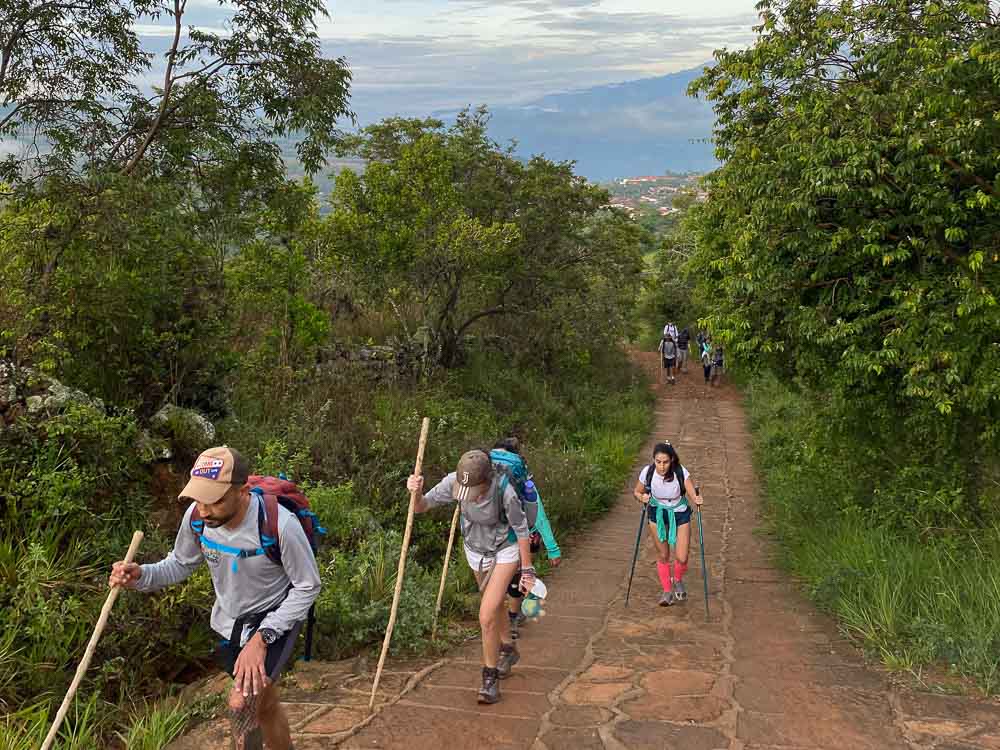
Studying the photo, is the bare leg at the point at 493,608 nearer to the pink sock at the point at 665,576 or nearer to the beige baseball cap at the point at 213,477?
the beige baseball cap at the point at 213,477

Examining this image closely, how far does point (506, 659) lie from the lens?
20.4 feet

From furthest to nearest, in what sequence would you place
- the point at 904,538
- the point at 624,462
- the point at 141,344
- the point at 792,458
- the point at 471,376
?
the point at 471,376
the point at 624,462
the point at 792,458
the point at 141,344
the point at 904,538

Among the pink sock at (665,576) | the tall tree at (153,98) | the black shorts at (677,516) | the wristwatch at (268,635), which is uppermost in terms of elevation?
the tall tree at (153,98)

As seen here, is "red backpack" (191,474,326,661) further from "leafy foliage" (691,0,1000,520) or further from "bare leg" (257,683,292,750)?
"leafy foliage" (691,0,1000,520)

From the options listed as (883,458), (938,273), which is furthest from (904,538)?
(938,273)

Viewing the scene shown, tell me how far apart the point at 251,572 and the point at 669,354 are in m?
24.2

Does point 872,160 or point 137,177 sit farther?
point 137,177

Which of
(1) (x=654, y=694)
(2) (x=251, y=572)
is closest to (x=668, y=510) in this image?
(1) (x=654, y=694)

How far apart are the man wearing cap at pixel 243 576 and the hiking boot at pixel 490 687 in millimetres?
1754

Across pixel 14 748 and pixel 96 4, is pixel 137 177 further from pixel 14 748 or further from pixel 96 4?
pixel 14 748

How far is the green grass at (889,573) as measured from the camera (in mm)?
6191

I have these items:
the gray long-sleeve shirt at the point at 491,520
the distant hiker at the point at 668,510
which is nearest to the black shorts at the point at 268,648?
the gray long-sleeve shirt at the point at 491,520

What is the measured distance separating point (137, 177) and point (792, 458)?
1049cm

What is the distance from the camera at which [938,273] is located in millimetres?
8484
